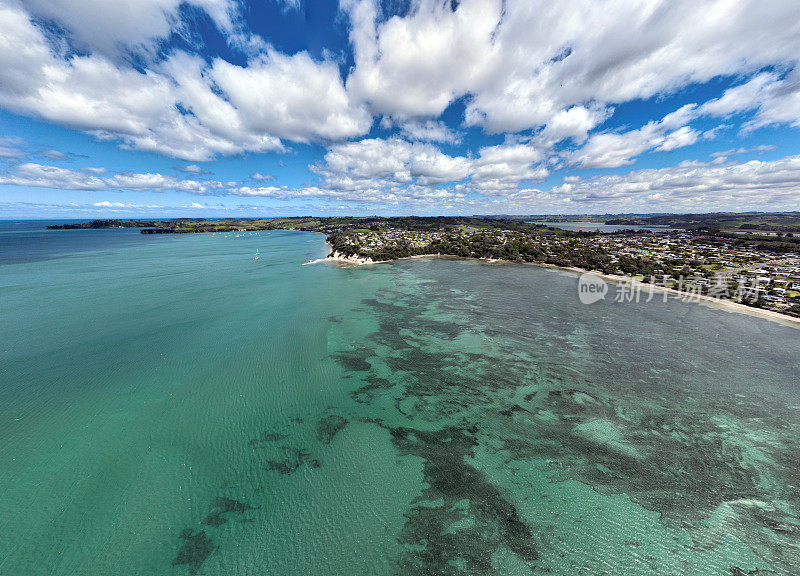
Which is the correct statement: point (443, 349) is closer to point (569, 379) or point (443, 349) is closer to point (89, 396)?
point (569, 379)

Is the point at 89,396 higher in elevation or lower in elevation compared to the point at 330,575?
higher

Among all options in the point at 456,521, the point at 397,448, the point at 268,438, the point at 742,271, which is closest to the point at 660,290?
the point at 742,271

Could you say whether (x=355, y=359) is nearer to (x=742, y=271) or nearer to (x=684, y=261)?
(x=742, y=271)

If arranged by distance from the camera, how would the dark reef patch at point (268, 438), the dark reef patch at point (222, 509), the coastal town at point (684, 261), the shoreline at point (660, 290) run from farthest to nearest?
1. the coastal town at point (684, 261)
2. the shoreline at point (660, 290)
3. the dark reef patch at point (268, 438)
4. the dark reef patch at point (222, 509)

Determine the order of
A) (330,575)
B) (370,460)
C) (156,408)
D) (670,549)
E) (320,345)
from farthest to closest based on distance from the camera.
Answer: (320,345)
(156,408)
(370,460)
(670,549)
(330,575)

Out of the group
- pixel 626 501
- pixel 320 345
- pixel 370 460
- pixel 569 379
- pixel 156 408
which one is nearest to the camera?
pixel 626 501

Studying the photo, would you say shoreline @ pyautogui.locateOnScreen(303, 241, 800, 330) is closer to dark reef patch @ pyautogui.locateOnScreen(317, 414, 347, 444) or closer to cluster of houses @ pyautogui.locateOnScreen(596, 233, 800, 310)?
cluster of houses @ pyautogui.locateOnScreen(596, 233, 800, 310)

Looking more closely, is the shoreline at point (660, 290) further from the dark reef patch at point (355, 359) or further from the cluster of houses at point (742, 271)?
the dark reef patch at point (355, 359)

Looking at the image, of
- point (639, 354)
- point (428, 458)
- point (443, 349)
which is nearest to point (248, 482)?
point (428, 458)

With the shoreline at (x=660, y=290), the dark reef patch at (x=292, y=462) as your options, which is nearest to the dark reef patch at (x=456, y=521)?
the dark reef patch at (x=292, y=462)
